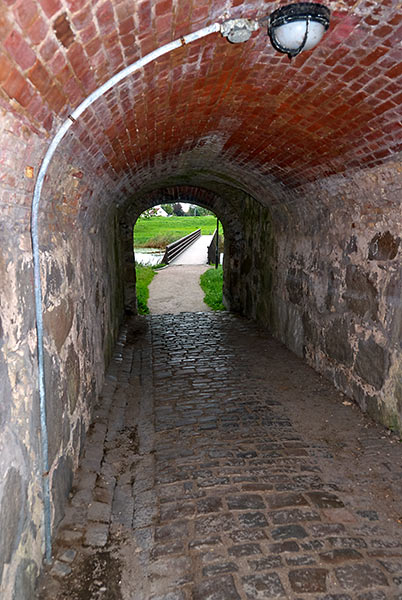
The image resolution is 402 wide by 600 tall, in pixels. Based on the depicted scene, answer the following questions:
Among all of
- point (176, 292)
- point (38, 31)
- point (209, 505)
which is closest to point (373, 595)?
point (209, 505)

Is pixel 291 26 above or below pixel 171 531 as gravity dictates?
above

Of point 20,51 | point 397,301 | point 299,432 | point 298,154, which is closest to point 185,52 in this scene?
point 20,51

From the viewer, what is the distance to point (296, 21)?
234 cm

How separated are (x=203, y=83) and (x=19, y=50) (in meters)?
1.89

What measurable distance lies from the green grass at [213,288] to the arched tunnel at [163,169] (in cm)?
577

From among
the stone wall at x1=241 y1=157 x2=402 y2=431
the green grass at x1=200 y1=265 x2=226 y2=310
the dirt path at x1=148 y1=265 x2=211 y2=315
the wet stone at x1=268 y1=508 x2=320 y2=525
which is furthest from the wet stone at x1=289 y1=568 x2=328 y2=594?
the green grass at x1=200 y1=265 x2=226 y2=310

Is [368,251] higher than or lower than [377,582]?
higher

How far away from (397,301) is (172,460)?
9.38 feet

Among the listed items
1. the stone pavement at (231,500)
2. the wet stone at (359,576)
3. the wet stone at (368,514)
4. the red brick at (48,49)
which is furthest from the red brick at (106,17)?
the wet stone at (368,514)

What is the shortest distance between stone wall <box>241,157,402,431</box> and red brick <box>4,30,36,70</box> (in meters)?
3.40

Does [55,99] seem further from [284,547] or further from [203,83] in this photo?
[284,547]

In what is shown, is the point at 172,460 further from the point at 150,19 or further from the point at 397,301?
the point at 150,19

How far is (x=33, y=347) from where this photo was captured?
2.56 metres

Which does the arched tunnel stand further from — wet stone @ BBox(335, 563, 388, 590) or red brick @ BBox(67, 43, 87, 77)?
wet stone @ BBox(335, 563, 388, 590)
